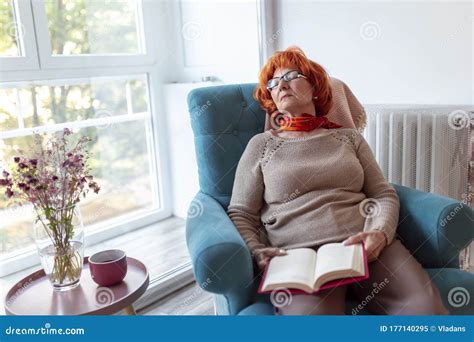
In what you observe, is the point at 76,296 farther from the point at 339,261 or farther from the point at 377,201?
the point at 377,201

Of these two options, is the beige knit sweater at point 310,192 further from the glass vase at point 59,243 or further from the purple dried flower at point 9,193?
the purple dried flower at point 9,193

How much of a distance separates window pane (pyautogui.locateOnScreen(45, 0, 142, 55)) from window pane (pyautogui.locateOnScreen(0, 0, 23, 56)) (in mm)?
174

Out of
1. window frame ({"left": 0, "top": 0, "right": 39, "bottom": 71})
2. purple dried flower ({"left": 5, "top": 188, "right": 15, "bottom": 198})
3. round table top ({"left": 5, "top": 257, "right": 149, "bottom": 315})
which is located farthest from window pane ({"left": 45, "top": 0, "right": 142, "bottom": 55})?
round table top ({"left": 5, "top": 257, "right": 149, "bottom": 315})

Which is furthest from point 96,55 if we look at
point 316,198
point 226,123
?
point 316,198

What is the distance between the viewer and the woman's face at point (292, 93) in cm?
140

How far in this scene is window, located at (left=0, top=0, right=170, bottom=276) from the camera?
183 centimetres

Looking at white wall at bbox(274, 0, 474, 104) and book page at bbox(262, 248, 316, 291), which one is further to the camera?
white wall at bbox(274, 0, 474, 104)

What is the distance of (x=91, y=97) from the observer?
2.23 metres

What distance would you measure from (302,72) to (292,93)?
7 centimetres

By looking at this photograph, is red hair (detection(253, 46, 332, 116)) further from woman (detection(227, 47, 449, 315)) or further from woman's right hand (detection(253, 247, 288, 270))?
woman's right hand (detection(253, 247, 288, 270))

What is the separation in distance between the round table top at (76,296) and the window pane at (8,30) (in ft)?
2.98

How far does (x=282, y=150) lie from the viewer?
1395 mm

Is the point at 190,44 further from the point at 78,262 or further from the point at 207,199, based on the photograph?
the point at 78,262

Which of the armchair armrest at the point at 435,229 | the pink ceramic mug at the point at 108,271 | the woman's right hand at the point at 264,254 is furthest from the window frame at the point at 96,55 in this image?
the armchair armrest at the point at 435,229
